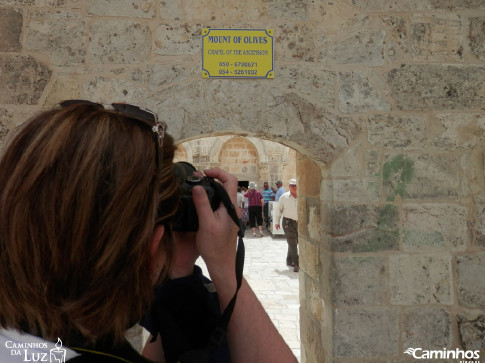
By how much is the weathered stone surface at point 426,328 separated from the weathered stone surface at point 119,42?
6.82 ft

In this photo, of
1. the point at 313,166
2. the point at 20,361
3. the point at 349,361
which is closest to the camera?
the point at 20,361

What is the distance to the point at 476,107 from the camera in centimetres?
201

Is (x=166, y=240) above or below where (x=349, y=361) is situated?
Answer: above

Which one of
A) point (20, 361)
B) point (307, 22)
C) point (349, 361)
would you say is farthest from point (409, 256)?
point (20, 361)

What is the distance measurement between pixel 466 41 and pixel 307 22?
94 cm

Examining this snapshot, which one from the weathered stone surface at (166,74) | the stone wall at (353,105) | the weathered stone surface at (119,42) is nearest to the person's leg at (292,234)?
the stone wall at (353,105)

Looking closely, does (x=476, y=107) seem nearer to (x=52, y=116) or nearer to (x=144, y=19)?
(x=144, y=19)

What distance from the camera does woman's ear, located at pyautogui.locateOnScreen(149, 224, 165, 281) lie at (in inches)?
25.8

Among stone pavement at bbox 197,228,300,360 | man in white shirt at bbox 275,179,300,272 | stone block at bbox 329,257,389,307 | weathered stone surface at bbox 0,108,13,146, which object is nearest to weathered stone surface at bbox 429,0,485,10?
stone block at bbox 329,257,389,307

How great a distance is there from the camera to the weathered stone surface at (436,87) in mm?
1986

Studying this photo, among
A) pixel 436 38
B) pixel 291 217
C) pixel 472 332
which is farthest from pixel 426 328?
pixel 291 217

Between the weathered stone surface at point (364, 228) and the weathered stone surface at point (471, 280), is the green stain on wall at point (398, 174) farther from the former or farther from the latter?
the weathered stone surface at point (471, 280)

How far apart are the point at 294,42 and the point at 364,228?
113 cm

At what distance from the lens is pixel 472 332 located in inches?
76.4
